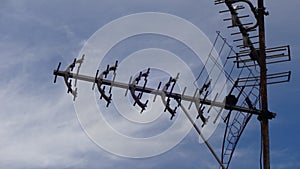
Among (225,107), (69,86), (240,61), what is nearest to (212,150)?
(225,107)

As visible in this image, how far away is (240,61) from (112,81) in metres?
5.76

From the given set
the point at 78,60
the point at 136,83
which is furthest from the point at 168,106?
the point at 78,60

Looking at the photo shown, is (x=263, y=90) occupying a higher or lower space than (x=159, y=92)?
higher

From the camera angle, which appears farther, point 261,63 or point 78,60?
point 261,63

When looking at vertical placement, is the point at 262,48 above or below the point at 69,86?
above

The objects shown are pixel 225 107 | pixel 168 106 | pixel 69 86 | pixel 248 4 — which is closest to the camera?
pixel 69 86

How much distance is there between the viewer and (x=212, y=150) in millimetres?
22438

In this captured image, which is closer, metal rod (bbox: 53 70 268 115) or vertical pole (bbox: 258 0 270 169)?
metal rod (bbox: 53 70 268 115)

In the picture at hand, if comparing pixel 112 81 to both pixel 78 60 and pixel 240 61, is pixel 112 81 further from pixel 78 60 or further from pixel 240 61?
pixel 240 61

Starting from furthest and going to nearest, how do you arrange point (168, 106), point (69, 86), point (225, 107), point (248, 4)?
point (248, 4) → point (225, 107) → point (168, 106) → point (69, 86)

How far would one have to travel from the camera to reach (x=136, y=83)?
20.6 metres

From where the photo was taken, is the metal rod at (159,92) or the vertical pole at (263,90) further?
the vertical pole at (263,90)

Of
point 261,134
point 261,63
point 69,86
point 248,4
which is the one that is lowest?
point 69,86

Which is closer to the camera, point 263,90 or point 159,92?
point 159,92
